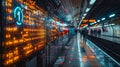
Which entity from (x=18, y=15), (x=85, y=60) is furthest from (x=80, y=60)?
(x=18, y=15)

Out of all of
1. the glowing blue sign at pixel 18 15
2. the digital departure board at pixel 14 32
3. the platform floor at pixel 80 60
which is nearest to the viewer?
the digital departure board at pixel 14 32

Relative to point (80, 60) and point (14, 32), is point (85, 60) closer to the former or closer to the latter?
point (80, 60)

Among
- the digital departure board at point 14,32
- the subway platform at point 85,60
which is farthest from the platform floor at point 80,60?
the digital departure board at point 14,32

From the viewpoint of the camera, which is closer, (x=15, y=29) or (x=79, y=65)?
(x=15, y=29)

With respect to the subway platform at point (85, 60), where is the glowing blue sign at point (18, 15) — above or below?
above

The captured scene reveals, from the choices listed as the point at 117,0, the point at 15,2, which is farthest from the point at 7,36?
the point at 117,0

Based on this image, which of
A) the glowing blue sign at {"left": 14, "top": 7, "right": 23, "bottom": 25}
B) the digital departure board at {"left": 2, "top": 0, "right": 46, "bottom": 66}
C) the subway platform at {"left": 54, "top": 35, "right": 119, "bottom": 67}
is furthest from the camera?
the subway platform at {"left": 54, "top": 35, "right": 119, "bottom": 67}

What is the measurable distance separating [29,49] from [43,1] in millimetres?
2334

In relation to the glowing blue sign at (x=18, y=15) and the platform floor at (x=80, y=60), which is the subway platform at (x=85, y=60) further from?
the glowing blue sign at (x=18, y=15)

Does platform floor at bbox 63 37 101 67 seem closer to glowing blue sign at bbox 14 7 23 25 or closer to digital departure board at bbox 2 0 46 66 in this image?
digital departure board at bbox 2 0 46 66

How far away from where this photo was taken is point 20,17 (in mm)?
4031

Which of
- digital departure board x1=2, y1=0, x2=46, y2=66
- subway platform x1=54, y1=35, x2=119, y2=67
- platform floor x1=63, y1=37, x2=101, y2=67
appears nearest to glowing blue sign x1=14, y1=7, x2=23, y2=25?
digital departure board x1=2, y1=0, x2=46, y2=66

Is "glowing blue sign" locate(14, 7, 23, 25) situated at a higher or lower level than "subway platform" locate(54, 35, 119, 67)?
higher

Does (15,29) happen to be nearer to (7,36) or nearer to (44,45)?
(7,36)
